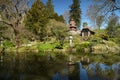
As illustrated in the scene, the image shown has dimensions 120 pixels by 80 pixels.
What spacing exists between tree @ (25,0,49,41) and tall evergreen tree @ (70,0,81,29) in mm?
20895

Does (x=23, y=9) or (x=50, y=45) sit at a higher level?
(x=23, y=9)

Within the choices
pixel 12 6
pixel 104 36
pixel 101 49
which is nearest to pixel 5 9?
pixel 12 6

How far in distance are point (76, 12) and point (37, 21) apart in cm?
2371

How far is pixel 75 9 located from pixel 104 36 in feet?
95.2

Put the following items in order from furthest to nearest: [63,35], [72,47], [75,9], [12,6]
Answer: [75,9]
[63,35]
[72,47]
[12,6]

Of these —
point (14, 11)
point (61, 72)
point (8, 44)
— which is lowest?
point (61, 72)

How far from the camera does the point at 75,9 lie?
220 feet

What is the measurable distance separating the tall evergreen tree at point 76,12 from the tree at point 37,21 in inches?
823

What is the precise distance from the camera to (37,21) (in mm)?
46312

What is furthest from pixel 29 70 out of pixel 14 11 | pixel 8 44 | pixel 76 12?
pixel 76 12

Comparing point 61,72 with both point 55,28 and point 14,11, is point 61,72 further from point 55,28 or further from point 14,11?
point 55,28

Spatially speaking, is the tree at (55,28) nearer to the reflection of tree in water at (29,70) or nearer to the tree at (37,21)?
the tree at (37,21)

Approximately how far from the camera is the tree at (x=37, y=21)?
45.3 m

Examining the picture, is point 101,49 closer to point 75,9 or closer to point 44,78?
point 44,78
